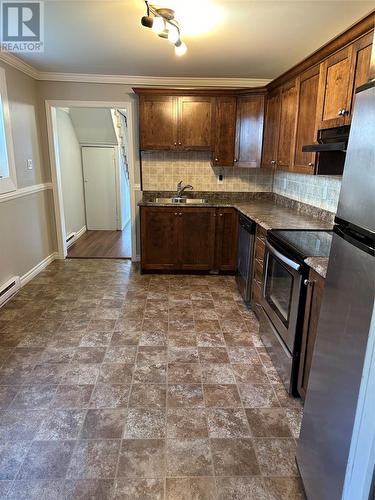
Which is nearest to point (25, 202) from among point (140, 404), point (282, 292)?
point (140, 404)

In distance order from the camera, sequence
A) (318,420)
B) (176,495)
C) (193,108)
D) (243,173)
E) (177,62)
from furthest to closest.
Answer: (243,173) → (193,108) → (177,62) → (176,495) → (318,420)

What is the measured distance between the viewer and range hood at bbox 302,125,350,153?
2.06 m

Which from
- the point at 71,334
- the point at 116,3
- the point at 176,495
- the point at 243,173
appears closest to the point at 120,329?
the point at 71,334

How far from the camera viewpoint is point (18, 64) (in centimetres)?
362

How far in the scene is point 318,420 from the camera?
1348 mm

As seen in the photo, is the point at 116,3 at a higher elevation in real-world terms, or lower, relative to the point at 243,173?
higher

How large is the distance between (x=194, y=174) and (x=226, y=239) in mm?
1066

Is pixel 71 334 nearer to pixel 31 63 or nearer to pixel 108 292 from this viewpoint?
pixel 108 292

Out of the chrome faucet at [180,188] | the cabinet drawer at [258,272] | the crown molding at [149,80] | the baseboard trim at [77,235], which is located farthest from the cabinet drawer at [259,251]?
the baseboard trim at [77,235]

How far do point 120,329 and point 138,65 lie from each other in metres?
2.84

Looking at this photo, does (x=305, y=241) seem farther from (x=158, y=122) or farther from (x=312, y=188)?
(x=158, y=122)

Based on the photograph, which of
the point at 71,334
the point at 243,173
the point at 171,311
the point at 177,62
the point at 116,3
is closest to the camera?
the point at 116,3

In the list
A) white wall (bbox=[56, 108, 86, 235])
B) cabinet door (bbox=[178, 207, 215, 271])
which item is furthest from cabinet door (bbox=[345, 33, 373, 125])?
white wall (bbox=[56, 108, 86, 235])

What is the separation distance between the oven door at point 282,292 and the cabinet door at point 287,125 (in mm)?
1148
